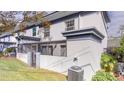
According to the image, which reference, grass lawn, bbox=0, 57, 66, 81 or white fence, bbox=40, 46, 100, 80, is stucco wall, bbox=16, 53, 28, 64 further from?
white fence, bbox=40, 46, 100, 80

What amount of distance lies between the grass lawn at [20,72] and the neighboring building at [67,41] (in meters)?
0.08

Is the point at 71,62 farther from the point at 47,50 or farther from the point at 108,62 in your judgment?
the point at 108,62

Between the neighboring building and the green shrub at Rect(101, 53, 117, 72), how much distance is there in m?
0.07

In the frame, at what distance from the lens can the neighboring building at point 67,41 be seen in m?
2.71

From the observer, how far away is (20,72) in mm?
2830

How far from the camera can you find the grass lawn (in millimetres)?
2793

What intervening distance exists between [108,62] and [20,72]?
1.30m

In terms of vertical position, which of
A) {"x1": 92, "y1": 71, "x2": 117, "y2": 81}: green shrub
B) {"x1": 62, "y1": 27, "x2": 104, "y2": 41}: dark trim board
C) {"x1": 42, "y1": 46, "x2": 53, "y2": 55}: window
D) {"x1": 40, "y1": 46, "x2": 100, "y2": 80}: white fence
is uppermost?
{"x1": 62, "y1": 27, "x2": 104, "y2": 41}: dark trim board

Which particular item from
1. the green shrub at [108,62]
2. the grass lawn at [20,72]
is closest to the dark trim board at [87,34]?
the green shrub at [108,62]

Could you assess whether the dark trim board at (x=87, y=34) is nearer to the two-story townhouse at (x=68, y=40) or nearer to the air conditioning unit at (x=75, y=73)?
the two-story townhouse at (x=68, y=40)

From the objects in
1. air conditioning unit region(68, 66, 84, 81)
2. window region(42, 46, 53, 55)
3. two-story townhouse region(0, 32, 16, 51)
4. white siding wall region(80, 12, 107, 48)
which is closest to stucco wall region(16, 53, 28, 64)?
two-story townhouse region(0, 32, 16, 51)

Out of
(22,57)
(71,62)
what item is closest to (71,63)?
(71,62)
